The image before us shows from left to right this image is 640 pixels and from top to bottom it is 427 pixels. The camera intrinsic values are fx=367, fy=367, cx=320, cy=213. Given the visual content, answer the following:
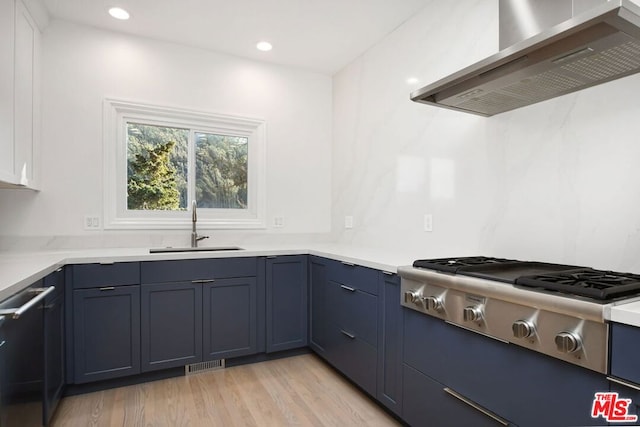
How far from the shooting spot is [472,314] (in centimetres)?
146

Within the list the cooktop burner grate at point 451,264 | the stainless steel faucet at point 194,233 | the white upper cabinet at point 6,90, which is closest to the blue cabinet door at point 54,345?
the white upper cabinet at point 6,90

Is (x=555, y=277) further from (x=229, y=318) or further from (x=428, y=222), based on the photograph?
(x=229, y=318)

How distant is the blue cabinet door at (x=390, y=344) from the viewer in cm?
195

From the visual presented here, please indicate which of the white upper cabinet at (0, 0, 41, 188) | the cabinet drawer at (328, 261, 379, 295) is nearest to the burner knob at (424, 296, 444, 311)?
the cabinet drawer at (328, 261, 379, 295)

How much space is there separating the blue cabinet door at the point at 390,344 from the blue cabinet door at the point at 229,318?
3.58 feet

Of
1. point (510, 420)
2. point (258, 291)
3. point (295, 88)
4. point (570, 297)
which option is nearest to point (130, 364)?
point (258, 291)

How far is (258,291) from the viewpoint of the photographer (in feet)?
9.19

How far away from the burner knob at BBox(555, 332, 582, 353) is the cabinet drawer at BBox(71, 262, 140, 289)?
2334 millimetres

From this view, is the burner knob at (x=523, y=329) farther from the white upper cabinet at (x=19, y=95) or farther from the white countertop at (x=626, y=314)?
the white upper cabinet at (x=19, y=95)

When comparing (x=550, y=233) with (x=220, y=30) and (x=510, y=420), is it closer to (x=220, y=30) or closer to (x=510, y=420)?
(x=510, y=420)

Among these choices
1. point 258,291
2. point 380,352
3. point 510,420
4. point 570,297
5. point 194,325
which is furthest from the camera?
point 258,291

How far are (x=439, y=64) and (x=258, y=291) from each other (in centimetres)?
207

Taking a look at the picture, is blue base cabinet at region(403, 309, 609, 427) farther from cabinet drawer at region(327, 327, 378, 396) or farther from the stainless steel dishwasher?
the stainless steel dishwasher

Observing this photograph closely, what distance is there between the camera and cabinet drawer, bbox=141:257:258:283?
8.11 ft
